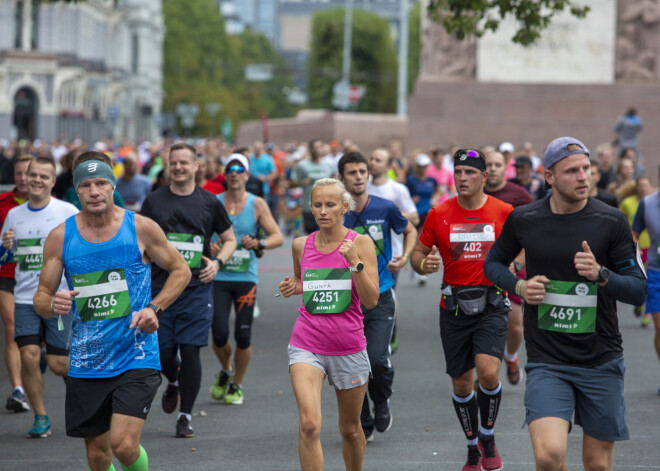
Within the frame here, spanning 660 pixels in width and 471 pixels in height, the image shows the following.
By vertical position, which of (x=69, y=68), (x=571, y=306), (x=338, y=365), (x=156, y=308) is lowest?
(x=338, y=365)

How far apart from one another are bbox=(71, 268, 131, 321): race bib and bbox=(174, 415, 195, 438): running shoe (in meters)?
2.58

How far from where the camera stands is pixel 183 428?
827 cm

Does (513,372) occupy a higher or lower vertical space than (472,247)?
lower

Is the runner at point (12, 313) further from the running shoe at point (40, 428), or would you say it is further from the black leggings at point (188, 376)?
the black leggings at point (188, 376)

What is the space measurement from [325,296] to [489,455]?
5.57ft

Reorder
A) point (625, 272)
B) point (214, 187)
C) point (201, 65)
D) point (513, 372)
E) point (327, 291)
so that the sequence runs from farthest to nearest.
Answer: point (201, 65)
point (214, 187)
point (513, 372)
point (327, 291)
point (625, 272)

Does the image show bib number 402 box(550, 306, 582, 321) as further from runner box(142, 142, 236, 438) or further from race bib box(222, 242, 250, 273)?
race bib box(222, 242, 250, 273)

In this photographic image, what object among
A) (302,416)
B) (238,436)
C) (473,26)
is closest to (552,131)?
(473,26)

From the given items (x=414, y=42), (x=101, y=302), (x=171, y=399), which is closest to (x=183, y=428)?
(x=171, y=399)

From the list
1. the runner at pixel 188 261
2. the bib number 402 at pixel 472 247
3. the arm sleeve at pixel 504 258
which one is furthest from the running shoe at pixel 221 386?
the arm sleeve at pixel 504 258

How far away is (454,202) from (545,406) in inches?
98.9

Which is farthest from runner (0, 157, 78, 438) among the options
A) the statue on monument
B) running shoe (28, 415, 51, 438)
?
the statue on monument

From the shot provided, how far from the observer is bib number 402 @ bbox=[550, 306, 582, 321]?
548 cm

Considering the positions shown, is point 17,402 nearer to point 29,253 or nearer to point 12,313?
point 12,313
